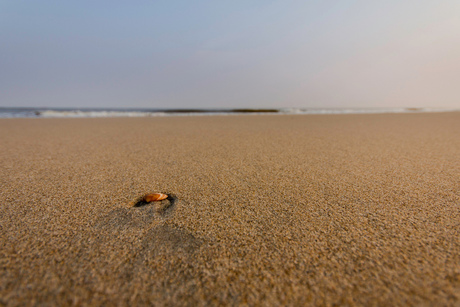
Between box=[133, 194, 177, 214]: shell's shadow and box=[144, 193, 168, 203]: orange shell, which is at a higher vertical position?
box=[144, 193, 168, 203]: orange shell

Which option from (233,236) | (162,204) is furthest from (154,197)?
(233,236)

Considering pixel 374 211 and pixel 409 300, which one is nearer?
pixel 409 300

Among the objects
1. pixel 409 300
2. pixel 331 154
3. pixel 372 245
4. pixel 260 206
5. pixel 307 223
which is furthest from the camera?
pixel 331 154

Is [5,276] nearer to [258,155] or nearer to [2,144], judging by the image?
[258,155]

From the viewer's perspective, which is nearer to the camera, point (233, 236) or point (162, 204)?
point (233, 236)

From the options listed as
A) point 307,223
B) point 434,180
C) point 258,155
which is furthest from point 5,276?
point 434,180

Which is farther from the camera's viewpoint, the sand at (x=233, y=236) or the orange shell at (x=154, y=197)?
the orange shell at (x=154, y=197)

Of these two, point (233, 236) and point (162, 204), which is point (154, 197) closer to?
point (162, 204)

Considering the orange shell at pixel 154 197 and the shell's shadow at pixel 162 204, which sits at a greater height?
the orange shell at pixel 154 197
